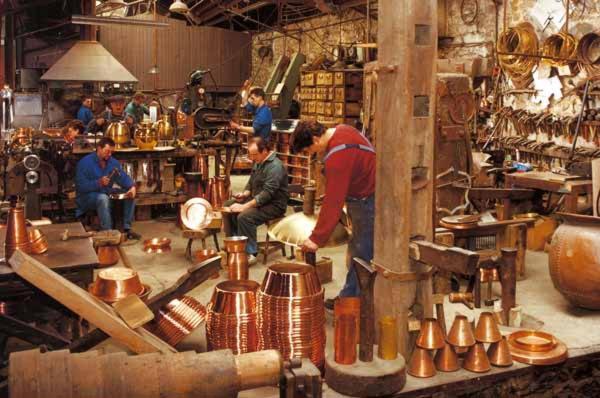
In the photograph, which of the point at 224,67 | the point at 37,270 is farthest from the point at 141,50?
the point at 37,270

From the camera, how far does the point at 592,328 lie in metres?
5.28

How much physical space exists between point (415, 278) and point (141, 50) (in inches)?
628

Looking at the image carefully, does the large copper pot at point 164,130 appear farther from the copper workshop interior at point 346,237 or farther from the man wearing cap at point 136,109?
the man wearing cap at point 136,109

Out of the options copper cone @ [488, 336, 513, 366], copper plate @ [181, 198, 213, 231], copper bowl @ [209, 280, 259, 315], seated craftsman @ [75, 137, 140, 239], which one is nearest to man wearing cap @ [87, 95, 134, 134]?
seated craftsman @ [75, 137, 140, 239]

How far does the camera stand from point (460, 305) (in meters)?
5.83

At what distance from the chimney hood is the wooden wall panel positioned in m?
7.41

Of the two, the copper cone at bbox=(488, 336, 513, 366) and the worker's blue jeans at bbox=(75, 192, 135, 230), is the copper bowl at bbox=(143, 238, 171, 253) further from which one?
the copper cone at bbox=(488, 336, 513, 366)

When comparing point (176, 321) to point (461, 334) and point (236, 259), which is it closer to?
point (236, 259)

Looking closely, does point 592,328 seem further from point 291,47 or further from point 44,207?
point 291,47

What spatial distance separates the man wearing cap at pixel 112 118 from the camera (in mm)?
10608

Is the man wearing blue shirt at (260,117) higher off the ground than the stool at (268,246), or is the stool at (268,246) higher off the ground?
the man wearing blue shirt at (260,117)

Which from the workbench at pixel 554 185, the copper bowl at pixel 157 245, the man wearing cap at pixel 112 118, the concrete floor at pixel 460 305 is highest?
the man wearing cap at pixel 112 118

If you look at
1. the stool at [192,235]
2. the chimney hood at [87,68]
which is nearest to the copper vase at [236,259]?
the stool at [192,235]

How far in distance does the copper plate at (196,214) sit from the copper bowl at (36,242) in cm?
282
